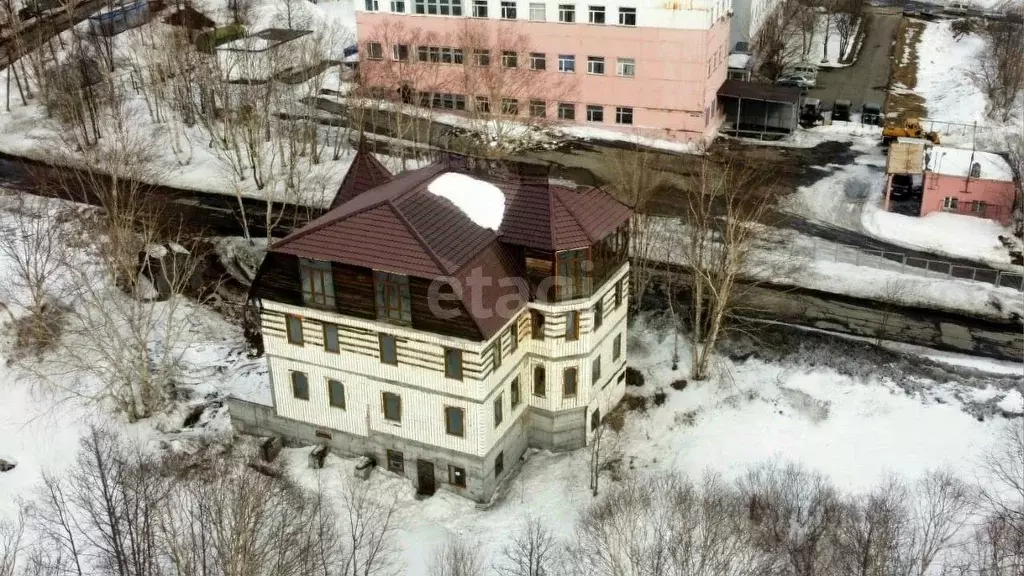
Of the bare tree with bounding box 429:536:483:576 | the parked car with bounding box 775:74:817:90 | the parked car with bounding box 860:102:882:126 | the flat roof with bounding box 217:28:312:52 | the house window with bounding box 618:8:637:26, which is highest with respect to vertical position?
the house window with bounding box 618:8:637:26

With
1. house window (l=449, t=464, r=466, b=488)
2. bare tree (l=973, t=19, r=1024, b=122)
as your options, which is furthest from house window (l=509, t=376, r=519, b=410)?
bare tree (l=973, t=19, r=1024, b=122)

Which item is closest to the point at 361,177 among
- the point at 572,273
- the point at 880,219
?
the point at 572,273

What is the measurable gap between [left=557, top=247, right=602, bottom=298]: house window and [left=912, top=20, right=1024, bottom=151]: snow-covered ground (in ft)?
145

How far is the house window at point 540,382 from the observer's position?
4359cm

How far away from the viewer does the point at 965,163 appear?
63.8 m

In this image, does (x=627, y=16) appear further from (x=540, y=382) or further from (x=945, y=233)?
(x=540, y=382)

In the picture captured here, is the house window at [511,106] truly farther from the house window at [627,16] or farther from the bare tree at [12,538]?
the bare tree at [12,538]

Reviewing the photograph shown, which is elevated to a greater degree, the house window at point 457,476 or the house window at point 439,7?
the house window at point 439,7

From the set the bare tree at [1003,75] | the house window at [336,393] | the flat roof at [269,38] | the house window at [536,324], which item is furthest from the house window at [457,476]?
the bare tree at [1003,75]

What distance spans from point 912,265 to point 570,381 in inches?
975

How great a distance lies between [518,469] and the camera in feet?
145

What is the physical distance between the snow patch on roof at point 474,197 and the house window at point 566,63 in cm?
3621

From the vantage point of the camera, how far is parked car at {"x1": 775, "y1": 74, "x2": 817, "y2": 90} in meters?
86.8

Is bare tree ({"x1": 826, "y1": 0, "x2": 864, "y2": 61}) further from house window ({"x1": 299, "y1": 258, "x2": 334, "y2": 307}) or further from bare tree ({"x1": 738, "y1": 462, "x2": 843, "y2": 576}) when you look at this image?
house window ({"x1": 299, "y1": 258, "x2": 334, "y2": 307})
